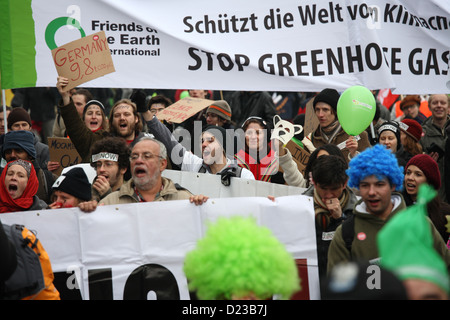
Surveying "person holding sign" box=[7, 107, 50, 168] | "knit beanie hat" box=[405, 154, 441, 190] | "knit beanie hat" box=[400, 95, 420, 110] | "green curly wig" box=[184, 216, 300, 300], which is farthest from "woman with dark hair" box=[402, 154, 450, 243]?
"knit beanie hat" box=[400, 95, 420, 110]

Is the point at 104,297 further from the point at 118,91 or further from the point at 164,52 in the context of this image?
the point at 118,91

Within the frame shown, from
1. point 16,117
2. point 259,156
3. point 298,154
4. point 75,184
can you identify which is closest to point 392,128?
point 298,154

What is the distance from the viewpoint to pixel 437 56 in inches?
271

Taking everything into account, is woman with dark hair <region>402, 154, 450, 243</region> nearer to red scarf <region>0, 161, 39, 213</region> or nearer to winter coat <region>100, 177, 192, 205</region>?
winter coat <region>100, 177, 192, 205</region>

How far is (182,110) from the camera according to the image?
765cm

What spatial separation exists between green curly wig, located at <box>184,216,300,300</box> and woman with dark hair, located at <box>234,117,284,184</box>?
3.63m

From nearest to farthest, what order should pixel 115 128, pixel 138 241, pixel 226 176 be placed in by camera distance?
1. pixel 138 241
2. pixel 226 176
3. pixel 115 128

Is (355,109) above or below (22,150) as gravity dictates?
above

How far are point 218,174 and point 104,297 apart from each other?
186 cm

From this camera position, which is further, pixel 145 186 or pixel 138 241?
pixel 145 186

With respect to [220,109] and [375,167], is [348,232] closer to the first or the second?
[375,167]

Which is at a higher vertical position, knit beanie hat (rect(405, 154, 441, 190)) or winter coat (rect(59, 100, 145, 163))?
winter coat (rect(59, 100, 145, 163))

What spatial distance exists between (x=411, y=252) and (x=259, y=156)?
4.93m

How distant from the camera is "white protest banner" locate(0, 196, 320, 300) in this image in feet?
16.3
